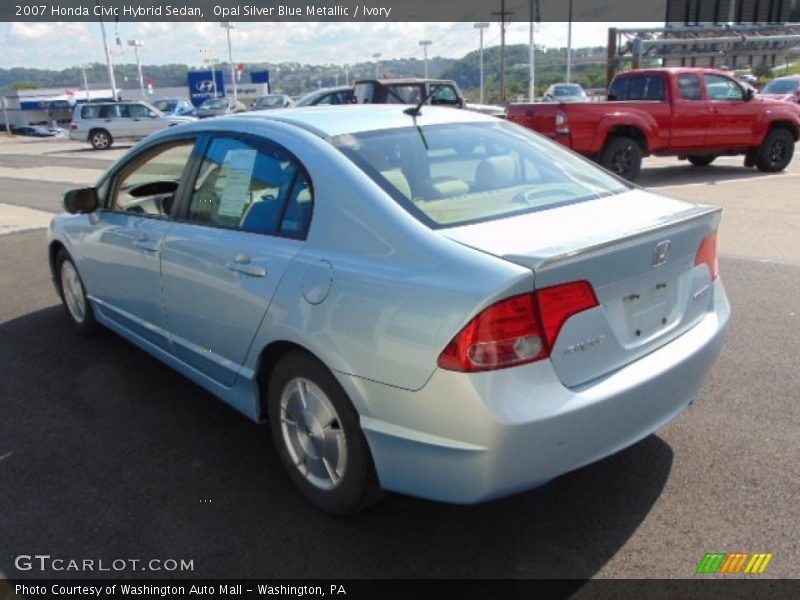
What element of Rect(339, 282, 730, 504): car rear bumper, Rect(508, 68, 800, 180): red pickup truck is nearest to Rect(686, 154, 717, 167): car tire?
Rect(508, 68, 800, 180): red pickup truck

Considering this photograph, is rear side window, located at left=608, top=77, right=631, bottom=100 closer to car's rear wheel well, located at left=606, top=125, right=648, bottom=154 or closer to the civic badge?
car's rear wheel well, located at left=606, top=125, right=648, bottom=154

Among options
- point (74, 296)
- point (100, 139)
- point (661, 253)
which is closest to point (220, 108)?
point (100, 139)

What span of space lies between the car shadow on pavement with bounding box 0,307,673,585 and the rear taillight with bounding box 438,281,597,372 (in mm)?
842

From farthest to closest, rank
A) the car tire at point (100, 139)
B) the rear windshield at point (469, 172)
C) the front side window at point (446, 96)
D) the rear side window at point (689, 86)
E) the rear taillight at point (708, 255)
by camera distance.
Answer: the car tire at point (100, 139), the front side window at point (446, 96), the rear side window at point (689, 86), the rear taillight at point (708, 255), the rear windshield at point (469, 172)

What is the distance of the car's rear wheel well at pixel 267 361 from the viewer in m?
2.82

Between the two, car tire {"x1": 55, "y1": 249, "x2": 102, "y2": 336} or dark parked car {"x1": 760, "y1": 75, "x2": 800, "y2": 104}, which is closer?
car tire {"x1": 55, "y1": 249, "x2": 102, "y2": 336}

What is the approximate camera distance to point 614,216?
110 inches

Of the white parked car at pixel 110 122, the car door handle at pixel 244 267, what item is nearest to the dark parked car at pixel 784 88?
the white parked car at pixel 110 122

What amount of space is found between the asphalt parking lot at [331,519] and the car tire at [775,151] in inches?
379

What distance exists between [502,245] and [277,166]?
122cm

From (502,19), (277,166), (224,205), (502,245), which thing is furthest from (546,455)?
(502,19)

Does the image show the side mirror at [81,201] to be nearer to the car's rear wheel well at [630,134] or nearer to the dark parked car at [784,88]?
the car's rear wheel well at [630,134]

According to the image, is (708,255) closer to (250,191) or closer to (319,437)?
(319,437)

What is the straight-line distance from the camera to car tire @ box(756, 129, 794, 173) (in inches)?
506
